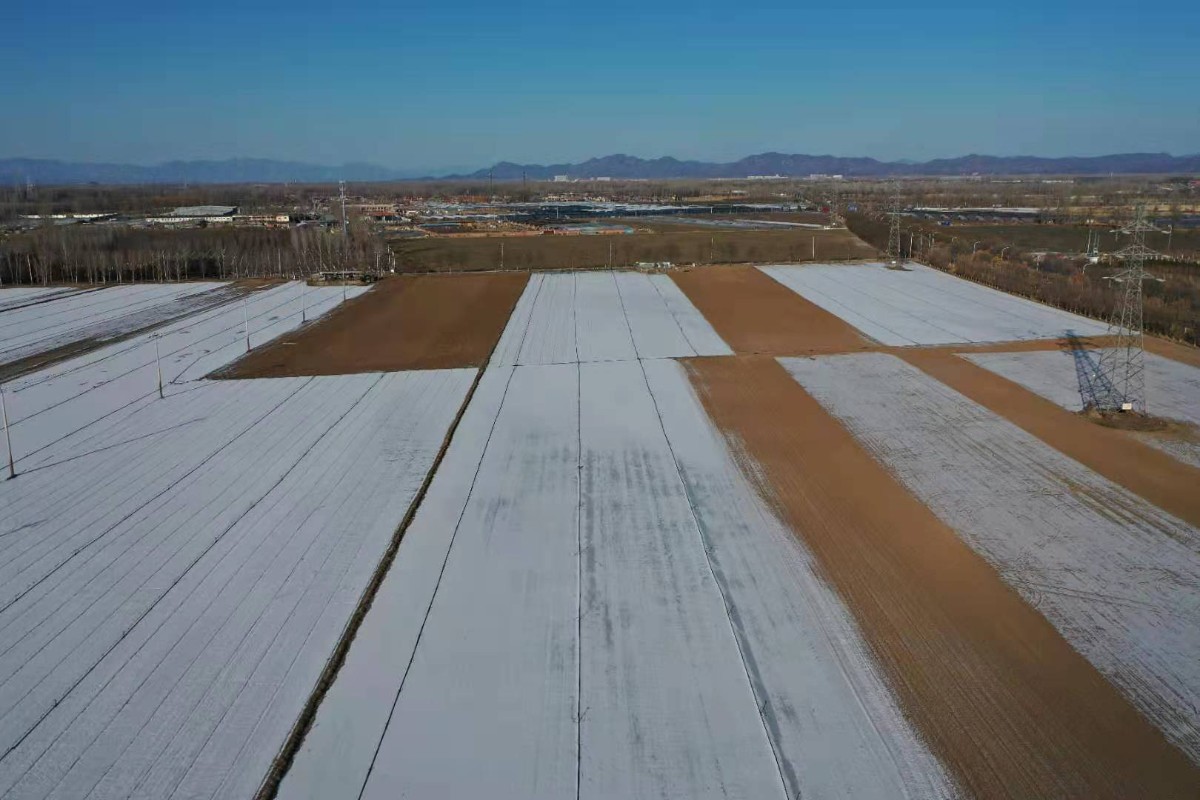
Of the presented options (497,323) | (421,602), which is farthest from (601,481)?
(497,323)

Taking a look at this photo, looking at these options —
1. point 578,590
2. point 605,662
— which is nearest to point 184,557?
point 578,590

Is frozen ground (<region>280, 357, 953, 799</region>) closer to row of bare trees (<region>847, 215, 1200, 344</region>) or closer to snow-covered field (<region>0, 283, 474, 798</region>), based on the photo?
snow-covered field (<region>0, 283, 474, 798</region>)

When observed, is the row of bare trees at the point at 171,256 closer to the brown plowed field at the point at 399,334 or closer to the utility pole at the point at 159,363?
the brown plowed field at the point at 399,334

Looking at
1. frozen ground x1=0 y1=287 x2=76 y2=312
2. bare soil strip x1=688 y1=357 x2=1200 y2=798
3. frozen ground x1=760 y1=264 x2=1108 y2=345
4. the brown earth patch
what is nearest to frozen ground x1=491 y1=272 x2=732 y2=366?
frozen ground x1=760 y1=264 x2=1108 y2=345

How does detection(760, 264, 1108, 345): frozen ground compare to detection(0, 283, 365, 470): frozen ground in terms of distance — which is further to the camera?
detection(760, 264, 1108, 345): frozen ground

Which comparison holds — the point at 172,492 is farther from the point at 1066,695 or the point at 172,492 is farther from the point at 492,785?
the point at 1066,695

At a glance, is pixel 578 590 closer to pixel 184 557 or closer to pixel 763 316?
pixel 184 557
